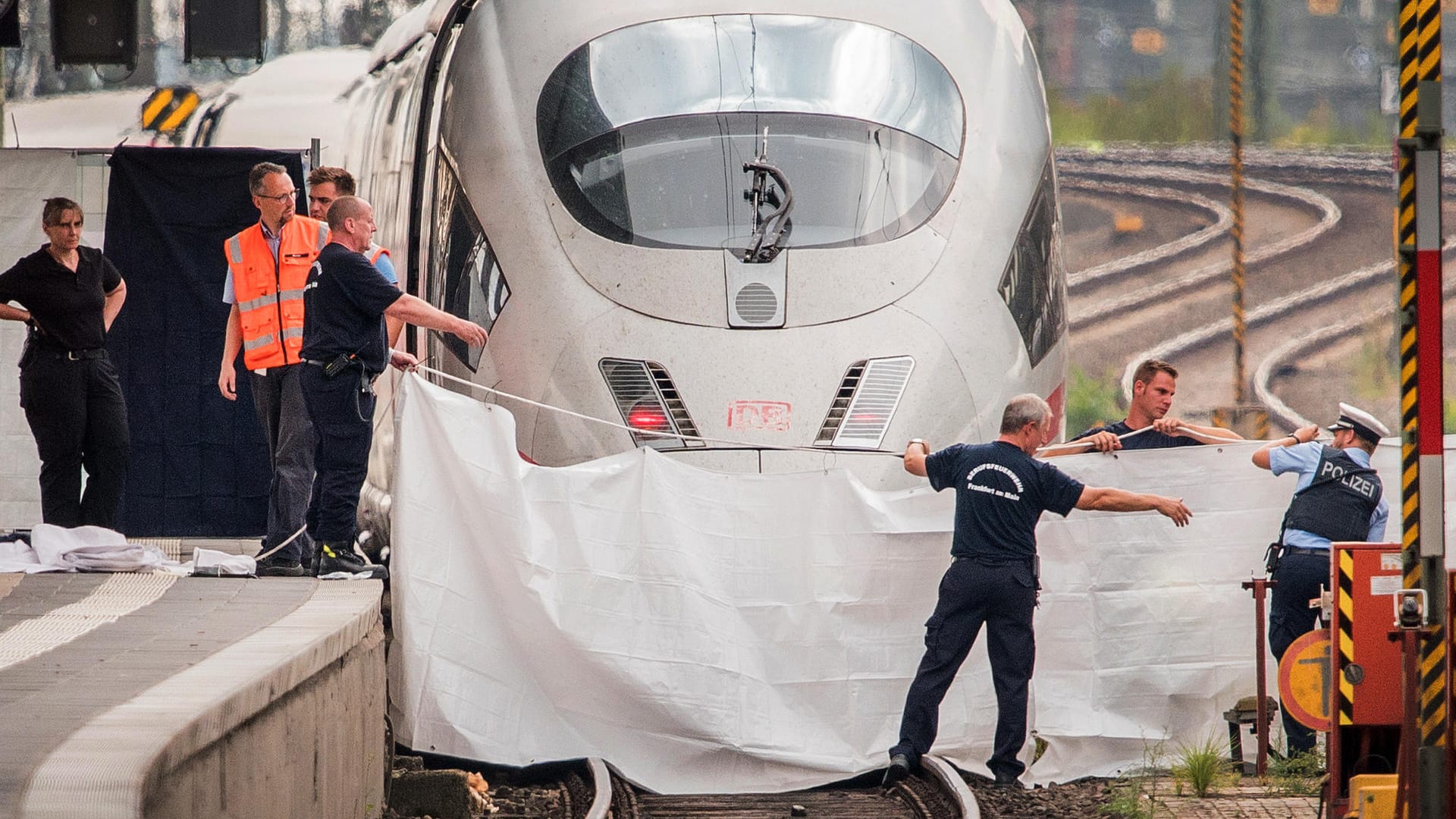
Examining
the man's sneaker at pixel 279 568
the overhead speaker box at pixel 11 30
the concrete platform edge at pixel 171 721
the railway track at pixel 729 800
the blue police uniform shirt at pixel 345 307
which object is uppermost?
the overhead speaker box at pixel 11 30

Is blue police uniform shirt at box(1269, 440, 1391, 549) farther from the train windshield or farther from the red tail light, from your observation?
the red tail light

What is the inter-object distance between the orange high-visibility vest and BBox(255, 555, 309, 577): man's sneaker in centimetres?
95

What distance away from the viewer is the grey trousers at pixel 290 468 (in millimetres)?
8641

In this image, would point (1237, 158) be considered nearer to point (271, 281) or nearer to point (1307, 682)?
→ point (1307, 682)

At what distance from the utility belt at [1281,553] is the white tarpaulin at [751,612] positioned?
25 cm

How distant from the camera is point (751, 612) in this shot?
877cm

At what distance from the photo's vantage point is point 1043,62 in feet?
85.5

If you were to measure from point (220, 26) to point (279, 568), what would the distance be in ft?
15.9

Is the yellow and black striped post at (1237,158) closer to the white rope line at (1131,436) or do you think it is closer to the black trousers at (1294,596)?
the white rope line at (1131,436)

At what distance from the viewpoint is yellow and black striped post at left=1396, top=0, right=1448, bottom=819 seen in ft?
19.6

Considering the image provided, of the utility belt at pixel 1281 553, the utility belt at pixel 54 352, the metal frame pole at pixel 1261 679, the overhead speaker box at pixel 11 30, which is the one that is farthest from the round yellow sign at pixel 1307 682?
the overhead speaker box at pixel 11 30

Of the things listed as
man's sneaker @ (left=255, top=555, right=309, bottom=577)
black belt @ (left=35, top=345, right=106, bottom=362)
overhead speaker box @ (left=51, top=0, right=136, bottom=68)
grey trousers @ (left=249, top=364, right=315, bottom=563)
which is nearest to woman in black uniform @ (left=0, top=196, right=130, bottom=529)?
black belt @ (left=35, top=345, right=106, bottom=362)

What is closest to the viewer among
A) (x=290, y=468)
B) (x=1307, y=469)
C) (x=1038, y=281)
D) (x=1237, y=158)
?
(x=290, y=468)

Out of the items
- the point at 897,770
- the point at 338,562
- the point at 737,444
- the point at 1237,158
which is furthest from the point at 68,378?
the point at 1237,158
